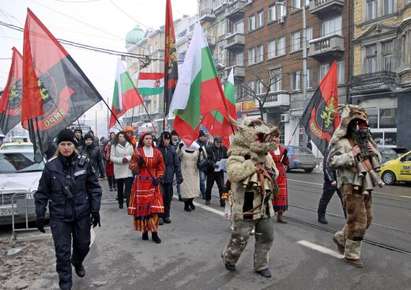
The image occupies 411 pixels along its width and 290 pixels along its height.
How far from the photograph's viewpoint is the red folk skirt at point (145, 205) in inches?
246

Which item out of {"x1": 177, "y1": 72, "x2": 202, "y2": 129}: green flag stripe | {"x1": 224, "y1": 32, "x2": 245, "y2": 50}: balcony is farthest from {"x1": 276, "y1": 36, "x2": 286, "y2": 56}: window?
{"x1": 177, "y1": 72, "x2": 202, "y2": 129}: green flag stripe

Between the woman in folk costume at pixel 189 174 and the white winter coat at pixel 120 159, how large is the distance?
1.15 meters

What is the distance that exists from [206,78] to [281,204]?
2621 millimetres

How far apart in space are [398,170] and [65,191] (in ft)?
43.7

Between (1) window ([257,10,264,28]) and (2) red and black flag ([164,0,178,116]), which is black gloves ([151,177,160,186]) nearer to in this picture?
(2) red and black flag ([164,0,178,116])

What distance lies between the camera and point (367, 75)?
23.7 meters

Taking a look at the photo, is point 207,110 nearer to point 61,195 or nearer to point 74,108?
point 74,108

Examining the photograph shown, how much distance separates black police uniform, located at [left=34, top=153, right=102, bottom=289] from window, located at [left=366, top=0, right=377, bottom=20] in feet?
78.4

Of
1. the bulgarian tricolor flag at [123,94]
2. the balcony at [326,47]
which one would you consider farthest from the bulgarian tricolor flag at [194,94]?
the balcony at [326,47]

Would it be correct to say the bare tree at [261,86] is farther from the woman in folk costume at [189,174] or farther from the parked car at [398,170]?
the woman in folk costume at [189,174]

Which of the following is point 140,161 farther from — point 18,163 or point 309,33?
point 309,33

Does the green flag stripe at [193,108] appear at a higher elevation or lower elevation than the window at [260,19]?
lower

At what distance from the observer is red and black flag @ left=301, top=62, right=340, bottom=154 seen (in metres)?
7.99

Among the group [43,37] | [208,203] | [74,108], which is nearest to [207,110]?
[74,108]
